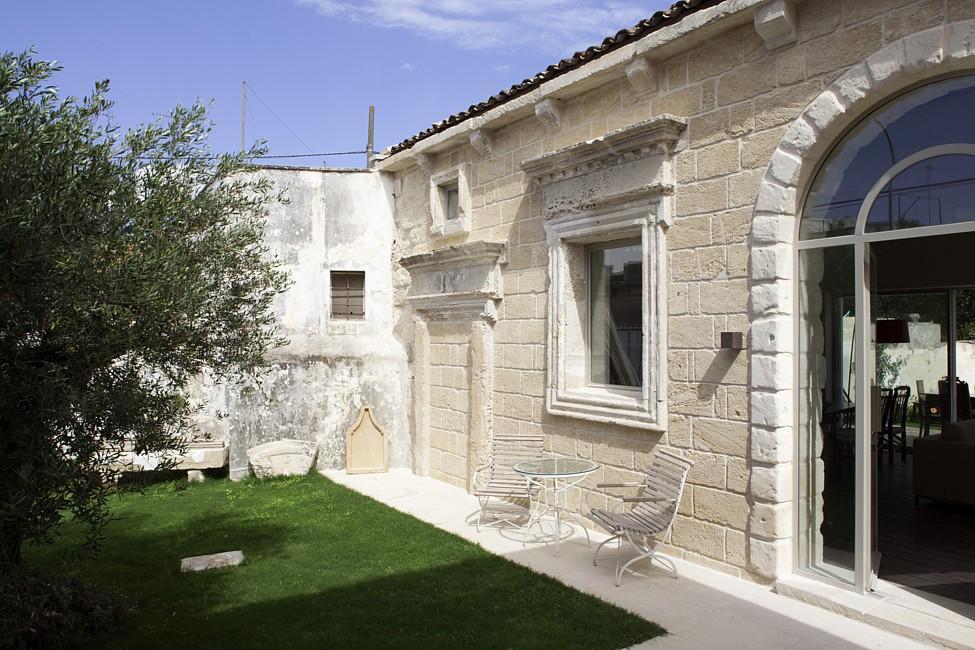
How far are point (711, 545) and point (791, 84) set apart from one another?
3.45 meters

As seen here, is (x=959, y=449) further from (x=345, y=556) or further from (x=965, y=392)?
(x=345, y=556)

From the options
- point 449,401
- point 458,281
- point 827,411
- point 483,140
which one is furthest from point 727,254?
point 449,401

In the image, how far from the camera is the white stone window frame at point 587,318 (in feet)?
18.7

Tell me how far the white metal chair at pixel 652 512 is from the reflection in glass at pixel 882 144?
202cm

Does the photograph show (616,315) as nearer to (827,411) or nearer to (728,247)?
(728,247)

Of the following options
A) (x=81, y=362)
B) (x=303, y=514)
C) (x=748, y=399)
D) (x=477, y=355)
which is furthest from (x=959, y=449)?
(x=81, y=362)

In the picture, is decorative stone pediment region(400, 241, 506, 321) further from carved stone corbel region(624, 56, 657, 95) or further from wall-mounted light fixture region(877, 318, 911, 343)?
wall-mounted light fixture region(877, 318, 911, 343)

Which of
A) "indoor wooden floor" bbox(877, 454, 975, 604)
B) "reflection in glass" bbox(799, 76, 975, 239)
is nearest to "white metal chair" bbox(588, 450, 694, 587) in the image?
"indoor wooden floor" bbox(877, 454, 975, 604)

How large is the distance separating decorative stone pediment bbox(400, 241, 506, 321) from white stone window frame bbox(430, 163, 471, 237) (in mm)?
328

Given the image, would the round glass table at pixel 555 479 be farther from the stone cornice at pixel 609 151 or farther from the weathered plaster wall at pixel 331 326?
the weathered plaster wall at pixel 331 326

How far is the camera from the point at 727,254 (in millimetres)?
5219

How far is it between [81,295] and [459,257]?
505 cm

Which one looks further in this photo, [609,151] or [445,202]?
[445,202]

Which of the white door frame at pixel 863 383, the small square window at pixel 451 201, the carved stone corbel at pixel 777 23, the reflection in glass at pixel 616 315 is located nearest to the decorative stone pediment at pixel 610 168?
the reflection in glass at pixel 616 315
